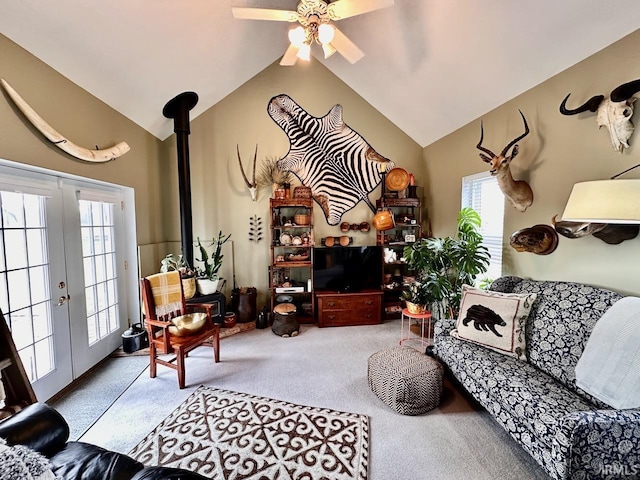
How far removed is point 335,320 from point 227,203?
7.96 feet

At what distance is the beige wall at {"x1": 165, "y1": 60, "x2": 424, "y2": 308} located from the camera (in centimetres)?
408

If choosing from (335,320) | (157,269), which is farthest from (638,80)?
(157,269)

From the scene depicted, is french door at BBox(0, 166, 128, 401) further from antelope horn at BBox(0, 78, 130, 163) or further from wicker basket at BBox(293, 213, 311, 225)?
wicker basket at BBox(293, 213, 311, 225)

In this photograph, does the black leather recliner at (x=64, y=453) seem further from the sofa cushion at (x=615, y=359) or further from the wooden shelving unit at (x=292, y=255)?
the wooden shelving unit at (x=292, y=255)

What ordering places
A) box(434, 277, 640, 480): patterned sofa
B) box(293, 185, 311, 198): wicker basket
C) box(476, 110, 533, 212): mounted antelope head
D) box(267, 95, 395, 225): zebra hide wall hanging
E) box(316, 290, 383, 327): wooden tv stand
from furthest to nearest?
box(267, 95, 395, 225): zebra hide wall hanging, box(293, 185, 311, 198): wicker basket, box(316, 290, 383, 327): wooden tv stand, box(476, 110, 533, 212): mounted antelope head, box(434, 277, 640, 480): patterned sofa

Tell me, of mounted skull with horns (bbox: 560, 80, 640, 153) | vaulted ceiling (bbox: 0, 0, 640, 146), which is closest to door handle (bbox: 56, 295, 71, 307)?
vaulted ceiling (bbox: 0, 0, 640, 146)

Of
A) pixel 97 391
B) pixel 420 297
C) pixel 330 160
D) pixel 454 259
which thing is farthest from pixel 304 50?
pixel 97 391

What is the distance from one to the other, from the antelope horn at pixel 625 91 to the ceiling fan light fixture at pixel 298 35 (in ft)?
7.16

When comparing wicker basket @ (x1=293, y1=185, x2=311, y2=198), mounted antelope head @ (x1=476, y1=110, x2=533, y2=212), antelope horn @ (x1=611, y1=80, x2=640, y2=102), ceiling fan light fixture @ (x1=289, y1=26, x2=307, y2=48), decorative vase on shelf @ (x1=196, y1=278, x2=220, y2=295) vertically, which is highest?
ceiling fan light fixture @ (x1=289, y1=26, x2=307, y2=48)

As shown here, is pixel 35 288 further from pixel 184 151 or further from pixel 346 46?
pixel 346 46

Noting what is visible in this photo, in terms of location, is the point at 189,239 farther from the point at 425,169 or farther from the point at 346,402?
the point at 425,169

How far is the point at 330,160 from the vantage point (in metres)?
4.29

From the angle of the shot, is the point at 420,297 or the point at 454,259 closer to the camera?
the point at 454,259

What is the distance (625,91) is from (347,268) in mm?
3092
